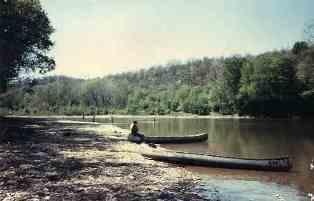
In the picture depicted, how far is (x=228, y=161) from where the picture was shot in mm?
30344

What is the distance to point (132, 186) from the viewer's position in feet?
66.6

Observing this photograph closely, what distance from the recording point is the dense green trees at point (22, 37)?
57.5 m

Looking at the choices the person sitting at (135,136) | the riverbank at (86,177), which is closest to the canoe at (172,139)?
the person sitting at (135,136)

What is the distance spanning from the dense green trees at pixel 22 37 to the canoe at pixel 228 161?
3315cm

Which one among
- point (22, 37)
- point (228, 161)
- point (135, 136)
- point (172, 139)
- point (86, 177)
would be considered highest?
point (22, 37)

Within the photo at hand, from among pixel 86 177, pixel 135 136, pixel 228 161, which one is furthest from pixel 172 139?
pixel 86 177

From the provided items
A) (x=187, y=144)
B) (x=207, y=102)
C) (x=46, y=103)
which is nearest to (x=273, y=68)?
(x=207, y=102)

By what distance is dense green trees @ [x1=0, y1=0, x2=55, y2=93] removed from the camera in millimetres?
57531

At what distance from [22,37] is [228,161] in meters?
41.2

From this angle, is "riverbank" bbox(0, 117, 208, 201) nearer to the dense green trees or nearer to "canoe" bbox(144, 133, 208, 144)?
"canoe" bbox(144, 133, 208, 144)

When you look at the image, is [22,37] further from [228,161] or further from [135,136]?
[228,161]

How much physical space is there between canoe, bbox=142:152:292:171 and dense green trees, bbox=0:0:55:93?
33146 millimetres

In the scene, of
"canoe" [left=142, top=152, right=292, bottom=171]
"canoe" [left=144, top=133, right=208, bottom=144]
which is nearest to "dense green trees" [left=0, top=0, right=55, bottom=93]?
"canoe" [left=144, top=133, right=208, bottom=144]

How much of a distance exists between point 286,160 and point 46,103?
6866 inches
